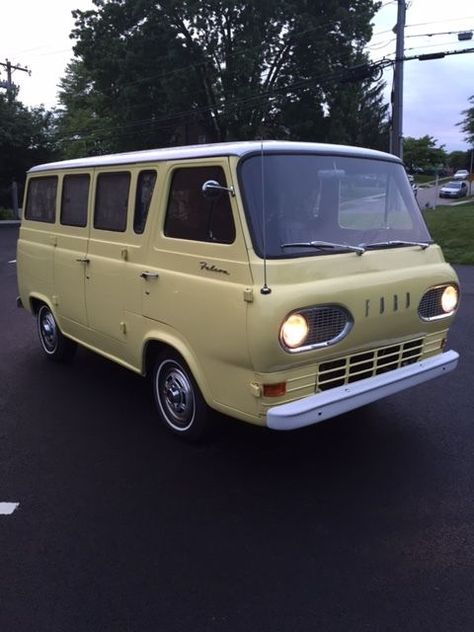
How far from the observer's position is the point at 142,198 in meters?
4.48

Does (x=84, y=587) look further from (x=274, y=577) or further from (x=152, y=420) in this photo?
(x=152, y=420)

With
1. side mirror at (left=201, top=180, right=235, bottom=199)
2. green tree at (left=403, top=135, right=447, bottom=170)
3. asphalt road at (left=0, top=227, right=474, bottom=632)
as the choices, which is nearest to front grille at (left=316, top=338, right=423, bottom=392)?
asphalt road at (left=0, top=227, right=474, bottom=632)

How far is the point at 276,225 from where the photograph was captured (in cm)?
363

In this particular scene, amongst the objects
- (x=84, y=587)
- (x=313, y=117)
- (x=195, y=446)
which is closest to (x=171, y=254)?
(x=195, y=446)

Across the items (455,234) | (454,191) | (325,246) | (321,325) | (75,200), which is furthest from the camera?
(454,191)

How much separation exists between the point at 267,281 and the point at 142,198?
156 cm

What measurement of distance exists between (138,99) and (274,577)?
35360mm

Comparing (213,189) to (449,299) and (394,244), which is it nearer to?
(394,244)

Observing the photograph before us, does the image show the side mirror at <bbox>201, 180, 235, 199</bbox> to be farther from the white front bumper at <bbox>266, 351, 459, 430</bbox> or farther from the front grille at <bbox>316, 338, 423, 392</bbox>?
the white front bumper at <bbox>266, 351, 459, 430</bbox>

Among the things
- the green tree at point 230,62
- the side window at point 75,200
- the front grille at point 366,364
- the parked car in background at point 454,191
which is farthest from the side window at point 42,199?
the parked car in background at point 454,191

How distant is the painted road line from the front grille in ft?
6.41

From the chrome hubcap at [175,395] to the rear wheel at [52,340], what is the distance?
2023 mm

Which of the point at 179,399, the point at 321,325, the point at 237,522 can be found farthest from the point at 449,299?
the point at 237,522

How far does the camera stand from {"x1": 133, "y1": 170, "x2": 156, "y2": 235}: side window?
4.39 m
